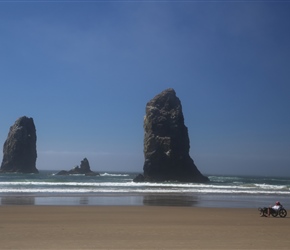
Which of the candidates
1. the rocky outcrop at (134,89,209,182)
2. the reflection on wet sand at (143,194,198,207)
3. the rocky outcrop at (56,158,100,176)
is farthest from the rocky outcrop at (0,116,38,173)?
the reflection on wet sand at (143,194,198,207)

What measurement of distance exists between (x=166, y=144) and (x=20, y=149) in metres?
80.7

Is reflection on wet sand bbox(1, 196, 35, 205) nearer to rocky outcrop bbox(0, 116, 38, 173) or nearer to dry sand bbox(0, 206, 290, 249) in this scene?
dry sand bbox(0, 206, 290, 249)

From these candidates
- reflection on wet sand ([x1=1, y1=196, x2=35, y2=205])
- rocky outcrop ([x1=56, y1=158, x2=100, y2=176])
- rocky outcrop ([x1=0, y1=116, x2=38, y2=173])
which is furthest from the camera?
rocky outcrop ([x1=0, y1=116, x2=38, y2=173])

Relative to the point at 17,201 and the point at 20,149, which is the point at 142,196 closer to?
the point at 17,201

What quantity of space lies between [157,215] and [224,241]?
22.9ft

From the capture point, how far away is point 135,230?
1309 centimetres

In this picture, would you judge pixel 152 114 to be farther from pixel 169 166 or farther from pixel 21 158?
pixel 21 158

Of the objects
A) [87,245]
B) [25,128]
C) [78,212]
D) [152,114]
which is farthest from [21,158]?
[87,245]

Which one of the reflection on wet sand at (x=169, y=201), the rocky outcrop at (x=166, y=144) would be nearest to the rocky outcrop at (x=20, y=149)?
the rocky outcrop at (x=166, y=144)

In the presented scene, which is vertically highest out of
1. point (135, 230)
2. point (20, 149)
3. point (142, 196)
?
point (20, 149)

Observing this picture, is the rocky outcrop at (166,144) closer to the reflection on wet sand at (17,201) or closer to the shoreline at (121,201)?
the shoreline at (121,201)

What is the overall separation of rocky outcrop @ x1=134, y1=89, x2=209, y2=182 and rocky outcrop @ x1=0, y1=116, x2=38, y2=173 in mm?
74281

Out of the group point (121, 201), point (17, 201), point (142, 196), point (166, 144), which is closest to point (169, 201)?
point (121, 201)

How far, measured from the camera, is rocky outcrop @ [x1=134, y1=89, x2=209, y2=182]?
229 feet
